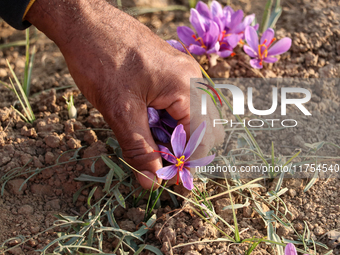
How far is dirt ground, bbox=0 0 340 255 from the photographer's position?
4.14 ft

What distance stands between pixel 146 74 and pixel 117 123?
0.66 feet

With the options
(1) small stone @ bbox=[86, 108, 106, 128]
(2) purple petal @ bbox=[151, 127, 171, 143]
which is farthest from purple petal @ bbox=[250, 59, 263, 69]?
(1) small stone @ bbox=[86, 108, 106, 128]

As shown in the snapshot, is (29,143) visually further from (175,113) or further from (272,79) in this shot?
(272,79)

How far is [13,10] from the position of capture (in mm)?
1307

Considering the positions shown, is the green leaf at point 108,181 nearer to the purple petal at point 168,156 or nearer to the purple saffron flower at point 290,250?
the purple petal at point 168,156

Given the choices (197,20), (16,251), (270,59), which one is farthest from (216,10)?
(16,251)

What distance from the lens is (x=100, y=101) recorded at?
126 centimetres

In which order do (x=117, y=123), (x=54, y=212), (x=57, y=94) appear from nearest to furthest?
1. (x=117, y=123)
2. (x=54, y=212)
3. (x=57, y=94)

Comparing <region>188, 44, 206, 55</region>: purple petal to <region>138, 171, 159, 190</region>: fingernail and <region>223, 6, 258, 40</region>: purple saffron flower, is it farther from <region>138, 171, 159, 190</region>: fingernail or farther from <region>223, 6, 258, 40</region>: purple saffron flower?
<region>138, 171, 159, 190</region>: fingernail

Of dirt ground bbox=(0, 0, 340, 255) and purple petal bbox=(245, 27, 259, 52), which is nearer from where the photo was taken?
dirt ground bbox=(0, 0, 340, 255)

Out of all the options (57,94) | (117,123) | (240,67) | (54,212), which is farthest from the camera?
(240,67)

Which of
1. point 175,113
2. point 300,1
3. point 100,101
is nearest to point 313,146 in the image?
point 175,113

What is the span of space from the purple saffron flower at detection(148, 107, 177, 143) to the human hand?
0.19ft

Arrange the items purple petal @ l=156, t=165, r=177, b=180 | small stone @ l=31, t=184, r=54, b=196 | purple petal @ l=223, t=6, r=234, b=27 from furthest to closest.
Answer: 1. purple petal @ l=223, t=6, r=234, b=27
2. small stone @ l=31, t=184, r=54, b=196
3. purple petal @ l=156, t=165, r=177, b=180
